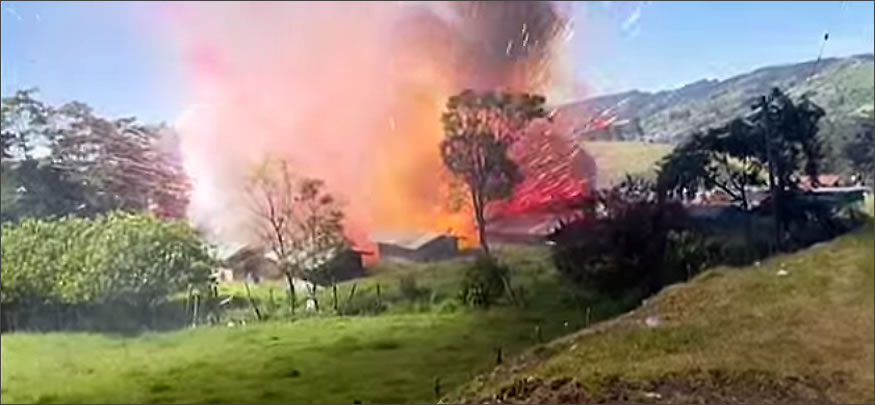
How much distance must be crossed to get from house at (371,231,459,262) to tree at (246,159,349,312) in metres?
0.08

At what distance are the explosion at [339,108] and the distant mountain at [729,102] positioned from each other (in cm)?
8

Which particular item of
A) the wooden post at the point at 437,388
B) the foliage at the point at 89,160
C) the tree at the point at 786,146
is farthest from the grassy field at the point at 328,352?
the tree at the point at 786,146

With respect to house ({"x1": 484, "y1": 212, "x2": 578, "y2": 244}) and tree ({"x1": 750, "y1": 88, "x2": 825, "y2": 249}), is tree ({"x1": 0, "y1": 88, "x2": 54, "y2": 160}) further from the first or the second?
tree ({"x1": 750, "y1": 88, "x2": 825, "y2": 249})

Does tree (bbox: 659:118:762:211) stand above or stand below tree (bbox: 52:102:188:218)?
below

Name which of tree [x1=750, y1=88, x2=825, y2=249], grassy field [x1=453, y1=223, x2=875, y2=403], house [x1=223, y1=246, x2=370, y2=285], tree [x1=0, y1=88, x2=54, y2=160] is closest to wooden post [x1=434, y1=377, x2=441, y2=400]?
grassy field [x1=453, y1=223, x2=875, y2=403]

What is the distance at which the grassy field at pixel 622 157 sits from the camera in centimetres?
207

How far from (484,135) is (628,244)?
346 millimetres

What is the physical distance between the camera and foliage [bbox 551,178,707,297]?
6.95ft

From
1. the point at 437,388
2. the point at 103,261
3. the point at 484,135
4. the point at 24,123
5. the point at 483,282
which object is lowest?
the point at 437,388

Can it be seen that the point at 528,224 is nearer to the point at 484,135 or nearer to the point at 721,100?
the point at 484,135

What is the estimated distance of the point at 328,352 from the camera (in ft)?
7.13

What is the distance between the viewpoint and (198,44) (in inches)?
82.8

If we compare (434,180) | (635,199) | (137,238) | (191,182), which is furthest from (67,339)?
(635,199)

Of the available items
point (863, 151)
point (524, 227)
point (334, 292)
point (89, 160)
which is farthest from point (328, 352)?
point (863, 151)
